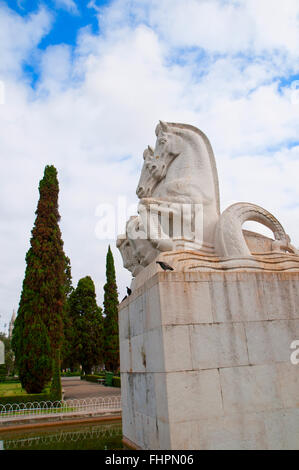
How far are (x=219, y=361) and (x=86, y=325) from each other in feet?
116

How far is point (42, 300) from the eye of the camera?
20.8m

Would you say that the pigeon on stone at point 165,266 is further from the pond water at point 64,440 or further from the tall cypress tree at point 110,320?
the tall cypress tree at point 110,320

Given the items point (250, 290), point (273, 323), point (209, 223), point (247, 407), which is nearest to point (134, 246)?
point (209, 223)

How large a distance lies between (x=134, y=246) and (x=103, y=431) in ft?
19.6

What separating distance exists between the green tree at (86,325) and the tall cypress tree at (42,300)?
1594 cm

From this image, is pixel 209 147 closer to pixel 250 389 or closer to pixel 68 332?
pixel 250 389

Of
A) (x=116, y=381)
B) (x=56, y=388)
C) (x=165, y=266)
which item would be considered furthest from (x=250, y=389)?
(x=116, y=381)

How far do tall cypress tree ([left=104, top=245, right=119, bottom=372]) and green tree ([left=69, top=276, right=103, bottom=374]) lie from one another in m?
3.62

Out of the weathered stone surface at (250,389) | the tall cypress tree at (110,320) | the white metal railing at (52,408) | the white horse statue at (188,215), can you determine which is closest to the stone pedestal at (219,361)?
the weathered stone surface at (250,389)

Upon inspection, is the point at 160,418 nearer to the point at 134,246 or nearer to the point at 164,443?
the point at 164,443

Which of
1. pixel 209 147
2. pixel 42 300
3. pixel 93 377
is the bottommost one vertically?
pixel 93 377

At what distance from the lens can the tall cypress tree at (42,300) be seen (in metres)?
19.1

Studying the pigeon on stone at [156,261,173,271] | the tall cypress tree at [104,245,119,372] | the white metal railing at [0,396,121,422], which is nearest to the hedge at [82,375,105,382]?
the tall cypress tree at [104,245,119,372]

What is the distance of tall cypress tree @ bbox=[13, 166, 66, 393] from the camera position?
19.1 metres
